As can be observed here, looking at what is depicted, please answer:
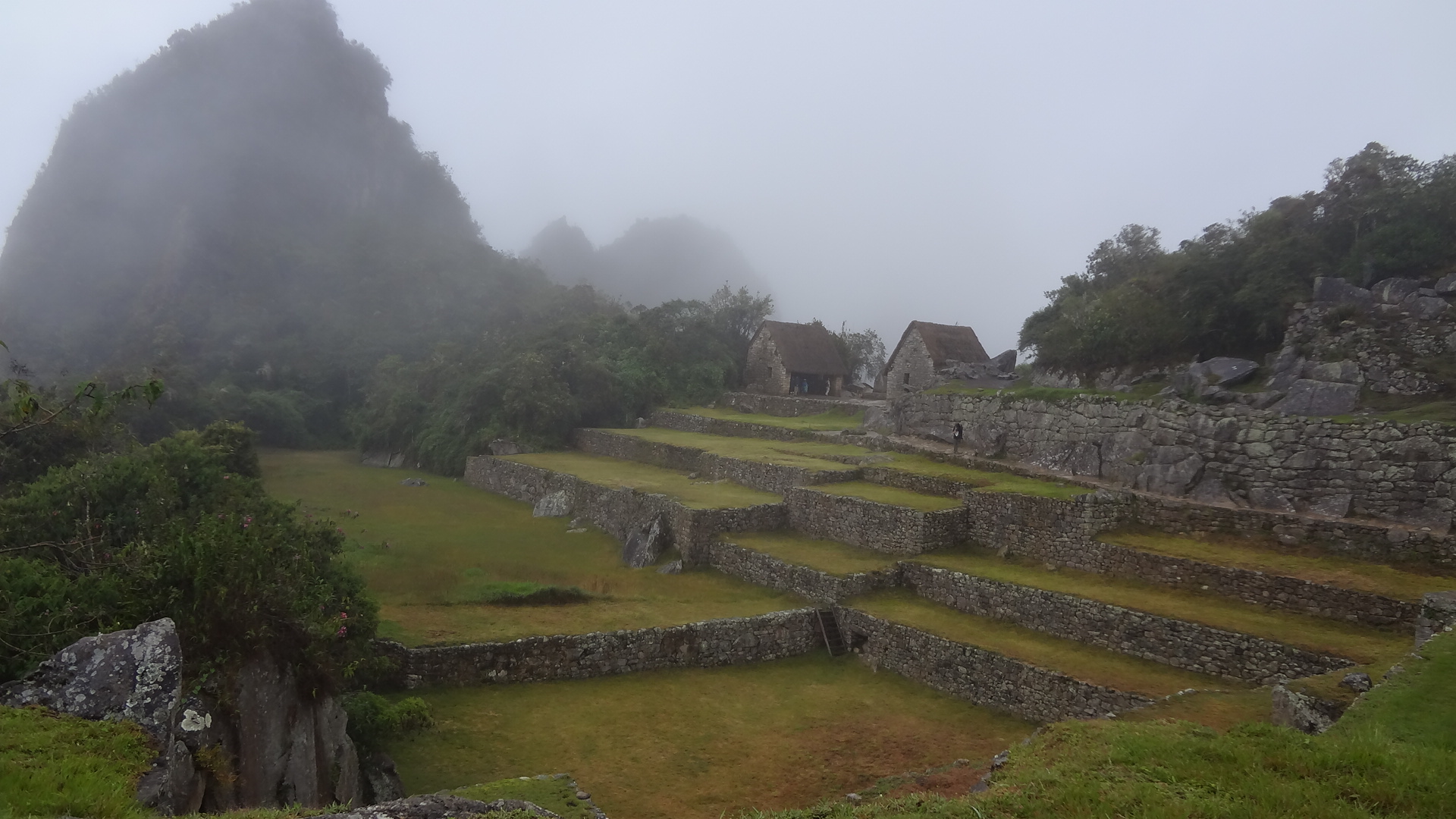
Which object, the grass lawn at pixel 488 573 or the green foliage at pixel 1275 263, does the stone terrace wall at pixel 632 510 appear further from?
the green foliage at pixel 1275 263

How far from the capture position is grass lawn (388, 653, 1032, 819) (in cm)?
884

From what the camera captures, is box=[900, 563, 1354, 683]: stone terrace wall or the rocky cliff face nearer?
the rocky cliff face

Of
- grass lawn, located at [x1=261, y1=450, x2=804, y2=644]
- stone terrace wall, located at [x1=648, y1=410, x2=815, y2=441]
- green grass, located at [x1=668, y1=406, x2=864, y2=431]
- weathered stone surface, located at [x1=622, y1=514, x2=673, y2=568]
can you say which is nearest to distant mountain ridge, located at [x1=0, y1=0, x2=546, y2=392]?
stone terrace wall, located at [x1=648, y1=410, x2=815, y2=441]

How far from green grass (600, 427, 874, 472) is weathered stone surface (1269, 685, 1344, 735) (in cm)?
1190

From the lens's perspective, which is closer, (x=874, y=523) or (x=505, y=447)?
(x=874, y=523)

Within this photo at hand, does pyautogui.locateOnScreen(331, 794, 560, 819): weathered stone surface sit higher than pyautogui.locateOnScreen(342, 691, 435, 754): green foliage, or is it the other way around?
pyautogui.locateOnScreen(331, 794, 560, 819): weathered stone surface

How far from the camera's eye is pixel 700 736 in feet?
33.8

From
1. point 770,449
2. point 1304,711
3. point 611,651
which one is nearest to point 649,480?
point 770,449

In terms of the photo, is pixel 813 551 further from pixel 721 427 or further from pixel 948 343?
pixel 948 343

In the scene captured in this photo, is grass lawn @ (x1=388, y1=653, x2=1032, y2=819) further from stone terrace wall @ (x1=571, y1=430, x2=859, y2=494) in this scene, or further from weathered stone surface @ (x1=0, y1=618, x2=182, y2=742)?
stone terrace wall @ (x1=571, y1=430, x2=859, y2=494)

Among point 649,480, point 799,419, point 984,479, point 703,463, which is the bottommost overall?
point 649,480

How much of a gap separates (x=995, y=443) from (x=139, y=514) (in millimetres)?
17086

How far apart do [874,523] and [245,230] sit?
6121 centimetres

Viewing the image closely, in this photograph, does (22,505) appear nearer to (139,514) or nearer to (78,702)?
(139,514)
